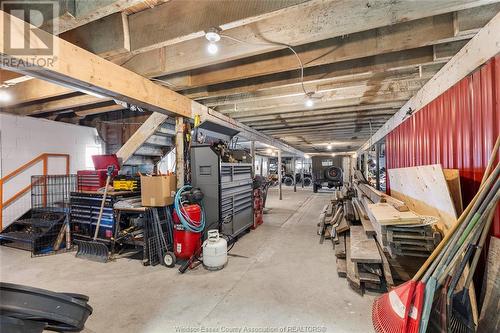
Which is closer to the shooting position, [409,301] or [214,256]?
[409,301]

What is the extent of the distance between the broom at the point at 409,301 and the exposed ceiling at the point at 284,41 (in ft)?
3.56

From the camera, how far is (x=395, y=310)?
4.81 ft

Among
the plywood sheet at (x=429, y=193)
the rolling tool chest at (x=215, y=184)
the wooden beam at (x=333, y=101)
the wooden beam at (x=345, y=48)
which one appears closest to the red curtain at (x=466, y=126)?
the plywood sheet at (x=429, y=193)

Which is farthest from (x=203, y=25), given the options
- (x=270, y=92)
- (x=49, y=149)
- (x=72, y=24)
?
(x=49, y=149)

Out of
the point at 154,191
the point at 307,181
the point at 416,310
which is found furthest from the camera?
the point at 307,181

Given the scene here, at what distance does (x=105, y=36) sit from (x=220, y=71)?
1.20 metres

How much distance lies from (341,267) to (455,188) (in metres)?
1.48

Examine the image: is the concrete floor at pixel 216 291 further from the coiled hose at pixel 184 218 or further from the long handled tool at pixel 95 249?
the coiled hose at pixel 184 218

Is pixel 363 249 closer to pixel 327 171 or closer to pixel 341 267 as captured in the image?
pixel 341 267

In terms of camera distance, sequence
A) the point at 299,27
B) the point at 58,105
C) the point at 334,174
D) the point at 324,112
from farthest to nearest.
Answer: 1. the point at 334,174
2. the point at 324,112
3. the point at 58,105
4. the point at 299,27

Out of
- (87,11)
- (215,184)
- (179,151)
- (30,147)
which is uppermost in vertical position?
(87,11)

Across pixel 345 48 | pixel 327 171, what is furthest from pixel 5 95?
pixel 327 171

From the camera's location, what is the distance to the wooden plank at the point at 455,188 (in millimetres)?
1919

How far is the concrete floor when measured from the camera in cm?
190
